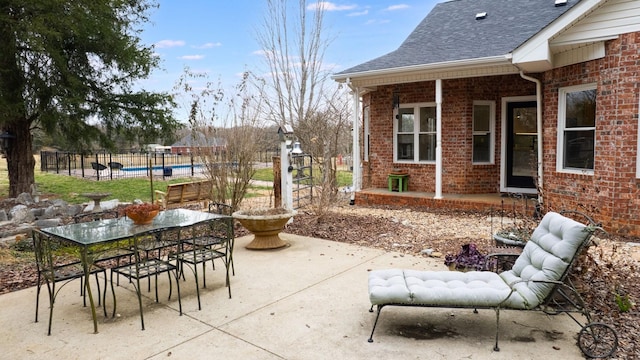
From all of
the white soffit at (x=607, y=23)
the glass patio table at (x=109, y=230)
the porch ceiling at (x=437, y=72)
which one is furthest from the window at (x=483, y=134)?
the glass patio table at (x=109, y=230)

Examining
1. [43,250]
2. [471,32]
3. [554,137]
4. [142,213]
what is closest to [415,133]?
[471,32]

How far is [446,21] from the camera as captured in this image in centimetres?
1216

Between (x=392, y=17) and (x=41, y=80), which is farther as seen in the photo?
(x=392, y=17)

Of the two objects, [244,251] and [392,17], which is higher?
[392,17]

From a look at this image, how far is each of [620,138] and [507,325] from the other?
4.67m

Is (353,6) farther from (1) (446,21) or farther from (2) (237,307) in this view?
(2) (237,307)

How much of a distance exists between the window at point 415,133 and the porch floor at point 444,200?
1005mm

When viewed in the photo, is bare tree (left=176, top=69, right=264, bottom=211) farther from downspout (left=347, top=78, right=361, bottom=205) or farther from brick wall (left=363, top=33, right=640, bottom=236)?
brick wall (left=363, top=33, right=640, bottom=236)

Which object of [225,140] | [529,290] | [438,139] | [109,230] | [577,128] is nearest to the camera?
[529,290]

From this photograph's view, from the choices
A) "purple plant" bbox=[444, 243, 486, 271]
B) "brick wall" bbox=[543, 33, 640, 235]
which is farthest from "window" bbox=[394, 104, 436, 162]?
"purple plant" bbox=[444, 243, 486, 271]

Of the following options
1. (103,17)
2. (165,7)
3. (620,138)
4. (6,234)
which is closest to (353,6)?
(165,7)

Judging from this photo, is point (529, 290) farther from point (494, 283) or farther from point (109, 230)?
point (109, 230)

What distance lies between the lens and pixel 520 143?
405 inches

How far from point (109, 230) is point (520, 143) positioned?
9415mm
